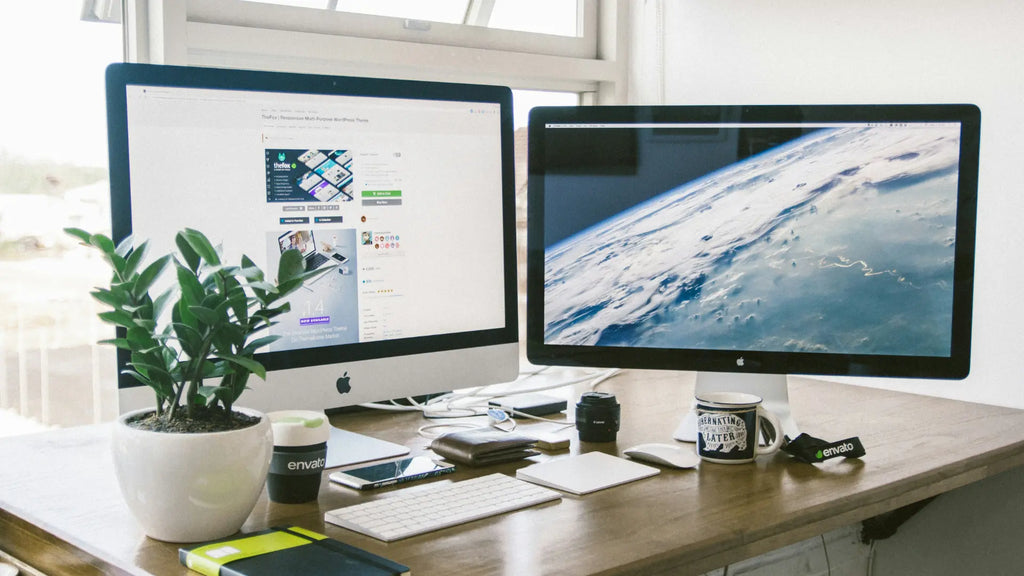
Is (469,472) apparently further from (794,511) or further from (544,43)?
(544,43)

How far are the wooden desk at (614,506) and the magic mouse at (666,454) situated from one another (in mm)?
20

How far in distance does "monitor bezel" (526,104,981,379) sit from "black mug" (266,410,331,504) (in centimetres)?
45

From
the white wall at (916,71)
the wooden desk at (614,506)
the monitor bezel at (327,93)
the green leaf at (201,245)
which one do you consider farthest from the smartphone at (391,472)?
the white wall at (916,71)

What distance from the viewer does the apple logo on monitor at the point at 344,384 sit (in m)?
1.29

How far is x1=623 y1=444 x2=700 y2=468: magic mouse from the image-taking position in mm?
1271

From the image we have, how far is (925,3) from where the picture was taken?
6.10 feet

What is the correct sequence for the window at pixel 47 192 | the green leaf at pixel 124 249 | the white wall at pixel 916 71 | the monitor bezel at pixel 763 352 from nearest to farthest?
1. the green leaf at pixel 124 249
2. the monitor bezel at pixel 763 352
3. the window at pixel 47 192
4. the white wall at pixel 916 71

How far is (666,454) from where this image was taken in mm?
1291

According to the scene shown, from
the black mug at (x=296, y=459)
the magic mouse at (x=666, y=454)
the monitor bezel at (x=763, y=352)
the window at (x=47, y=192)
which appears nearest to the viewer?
the black mug at (x=296, y=459)

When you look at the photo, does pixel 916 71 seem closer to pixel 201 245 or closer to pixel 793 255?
pixel 793 255

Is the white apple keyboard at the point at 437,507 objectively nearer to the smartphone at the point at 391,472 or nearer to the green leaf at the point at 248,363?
the smartphone at the point at 391,472

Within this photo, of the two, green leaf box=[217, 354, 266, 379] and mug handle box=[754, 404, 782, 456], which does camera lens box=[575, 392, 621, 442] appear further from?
green leaf box=[217, 354, 266, 379]

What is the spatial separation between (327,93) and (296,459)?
485 mm

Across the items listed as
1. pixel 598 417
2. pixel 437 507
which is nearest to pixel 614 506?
pixel 437 507
